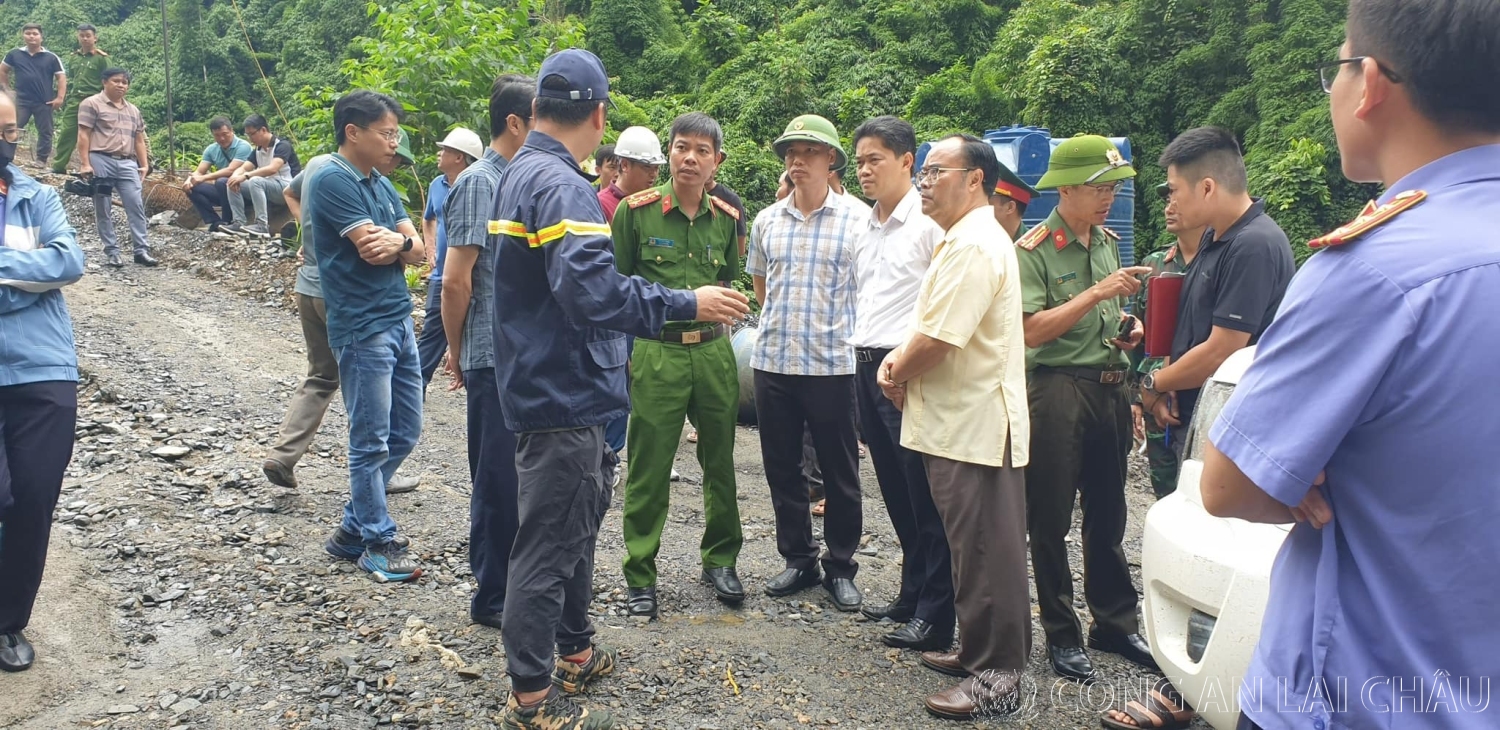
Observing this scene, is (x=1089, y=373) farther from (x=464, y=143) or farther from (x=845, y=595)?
(x=464, y=143)

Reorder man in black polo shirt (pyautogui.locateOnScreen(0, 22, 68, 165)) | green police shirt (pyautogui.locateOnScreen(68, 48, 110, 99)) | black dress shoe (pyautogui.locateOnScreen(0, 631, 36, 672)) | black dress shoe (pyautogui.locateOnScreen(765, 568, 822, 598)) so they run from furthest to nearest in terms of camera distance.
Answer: man in black polo shirt (pyautogui.locateOnScreen(0, 22, 68, 165)) < green police shirt (pyautogui.locateOnScreen(68, 48, 110, 99)) < black dress shoe (pyautogui.locateOnScreen(765, 568, 822, 598)) < black dress shoe (pyautogui.locateOnScreen(0, 631, 36, 672))

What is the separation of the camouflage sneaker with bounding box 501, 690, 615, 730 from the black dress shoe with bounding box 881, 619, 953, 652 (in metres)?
1.28

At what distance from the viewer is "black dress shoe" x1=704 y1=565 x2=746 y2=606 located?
4.20 meters

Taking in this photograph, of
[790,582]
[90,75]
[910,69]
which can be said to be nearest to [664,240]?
[790,582]

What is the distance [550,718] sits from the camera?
116 inches

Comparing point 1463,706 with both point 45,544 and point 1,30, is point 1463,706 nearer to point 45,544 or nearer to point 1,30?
point 45,544

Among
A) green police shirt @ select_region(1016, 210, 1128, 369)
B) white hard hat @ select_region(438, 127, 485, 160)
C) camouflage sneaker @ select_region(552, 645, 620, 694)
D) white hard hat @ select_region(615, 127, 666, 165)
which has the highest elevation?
white hard hat @ select_region(615, 127, 666, 165)

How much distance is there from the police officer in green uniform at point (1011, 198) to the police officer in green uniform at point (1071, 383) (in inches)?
15.2

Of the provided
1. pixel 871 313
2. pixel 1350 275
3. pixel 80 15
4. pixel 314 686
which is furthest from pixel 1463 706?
pixel 80 15

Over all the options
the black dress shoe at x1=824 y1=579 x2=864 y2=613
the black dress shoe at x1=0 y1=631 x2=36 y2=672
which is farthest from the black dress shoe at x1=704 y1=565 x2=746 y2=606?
the black dress shoe at x1=0 y1=631 x2=36 y2=672

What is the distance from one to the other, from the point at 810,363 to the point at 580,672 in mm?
1646

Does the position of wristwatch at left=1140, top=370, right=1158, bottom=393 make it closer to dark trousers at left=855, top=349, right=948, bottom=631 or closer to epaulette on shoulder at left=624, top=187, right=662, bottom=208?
dark trousers at left=855, top=349, right=948, bottom=631

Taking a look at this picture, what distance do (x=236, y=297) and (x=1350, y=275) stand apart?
10.7 m

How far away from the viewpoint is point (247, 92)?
26625 mm
